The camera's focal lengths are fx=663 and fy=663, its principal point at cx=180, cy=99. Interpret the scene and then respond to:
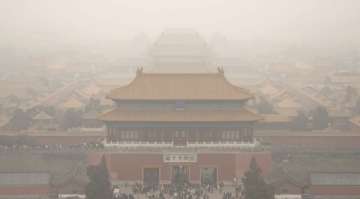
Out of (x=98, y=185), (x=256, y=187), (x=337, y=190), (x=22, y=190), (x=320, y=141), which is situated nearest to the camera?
(x=256, y=187)

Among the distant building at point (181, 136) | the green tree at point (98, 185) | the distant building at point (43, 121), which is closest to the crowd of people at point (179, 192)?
the distant building at point (181, 136)

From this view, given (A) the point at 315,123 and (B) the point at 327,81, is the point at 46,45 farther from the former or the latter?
(A) the point at 315,123

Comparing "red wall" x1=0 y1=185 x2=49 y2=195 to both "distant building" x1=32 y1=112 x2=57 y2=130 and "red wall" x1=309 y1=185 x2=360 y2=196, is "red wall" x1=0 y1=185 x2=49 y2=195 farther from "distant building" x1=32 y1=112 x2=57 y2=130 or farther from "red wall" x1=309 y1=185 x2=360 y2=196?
"red wall" x1=309 y1=185 x2=360 y2=196

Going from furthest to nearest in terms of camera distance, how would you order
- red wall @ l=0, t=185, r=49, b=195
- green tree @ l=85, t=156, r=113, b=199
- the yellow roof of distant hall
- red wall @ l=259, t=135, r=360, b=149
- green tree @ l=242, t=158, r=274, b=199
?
red wall @ l=259, t=135, r=360, b=149
the yellow roof of distant hall
red wall @ l=0, t=185, r=49, b=195
green tree @ l=85, t=156, r=113, b=199
green tree @ l=242, t=158, r=274, b=199

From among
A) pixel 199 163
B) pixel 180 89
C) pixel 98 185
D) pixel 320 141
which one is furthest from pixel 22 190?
pixel 320 141

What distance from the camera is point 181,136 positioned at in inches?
907

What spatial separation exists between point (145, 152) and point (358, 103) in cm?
1417

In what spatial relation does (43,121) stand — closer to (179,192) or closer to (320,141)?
(179,192)

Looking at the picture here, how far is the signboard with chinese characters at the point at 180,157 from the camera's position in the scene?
22.7m

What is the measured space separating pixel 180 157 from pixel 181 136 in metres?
0.77

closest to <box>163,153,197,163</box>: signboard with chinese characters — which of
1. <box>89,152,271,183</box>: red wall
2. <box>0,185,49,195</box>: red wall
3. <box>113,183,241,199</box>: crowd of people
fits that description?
<box>89,152,271,183</box>: red wall

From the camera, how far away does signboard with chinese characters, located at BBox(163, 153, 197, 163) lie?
22.7m

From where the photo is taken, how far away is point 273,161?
80.2ft

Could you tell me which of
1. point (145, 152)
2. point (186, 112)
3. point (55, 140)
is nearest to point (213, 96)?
point (186, 112)
